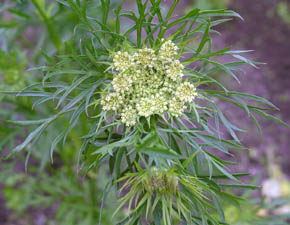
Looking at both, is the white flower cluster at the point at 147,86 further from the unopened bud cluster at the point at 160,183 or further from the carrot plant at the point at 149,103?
the unopened bud cluster at the point at 160,183

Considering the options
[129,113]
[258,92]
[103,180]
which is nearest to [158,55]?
[129,113]

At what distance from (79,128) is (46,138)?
8.5 inches

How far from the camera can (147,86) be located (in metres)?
1.29

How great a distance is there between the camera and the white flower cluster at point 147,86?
1225 millimetres

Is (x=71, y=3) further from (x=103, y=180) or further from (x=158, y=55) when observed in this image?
(x=103, y=180)

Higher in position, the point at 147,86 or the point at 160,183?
the point at 147,86

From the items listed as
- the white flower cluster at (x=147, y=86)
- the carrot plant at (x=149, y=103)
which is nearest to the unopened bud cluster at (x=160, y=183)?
the carrot plant at (x=149, y=103)

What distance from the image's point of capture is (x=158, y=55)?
128cm

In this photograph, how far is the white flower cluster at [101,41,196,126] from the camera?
4.02 ft

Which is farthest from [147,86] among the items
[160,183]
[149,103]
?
[160,183]

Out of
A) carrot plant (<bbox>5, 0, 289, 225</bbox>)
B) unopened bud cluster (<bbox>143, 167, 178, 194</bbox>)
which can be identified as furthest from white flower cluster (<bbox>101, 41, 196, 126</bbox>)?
unopened bud cluster (<bbox>143, 167, 178, 194</bbox>)

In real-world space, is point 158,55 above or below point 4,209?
above

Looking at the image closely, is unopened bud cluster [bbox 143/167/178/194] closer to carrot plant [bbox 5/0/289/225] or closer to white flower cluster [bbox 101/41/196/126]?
carrot plant [bbox 5/0/289/225]

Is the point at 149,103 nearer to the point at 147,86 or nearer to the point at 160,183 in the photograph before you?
the point at 147,86
